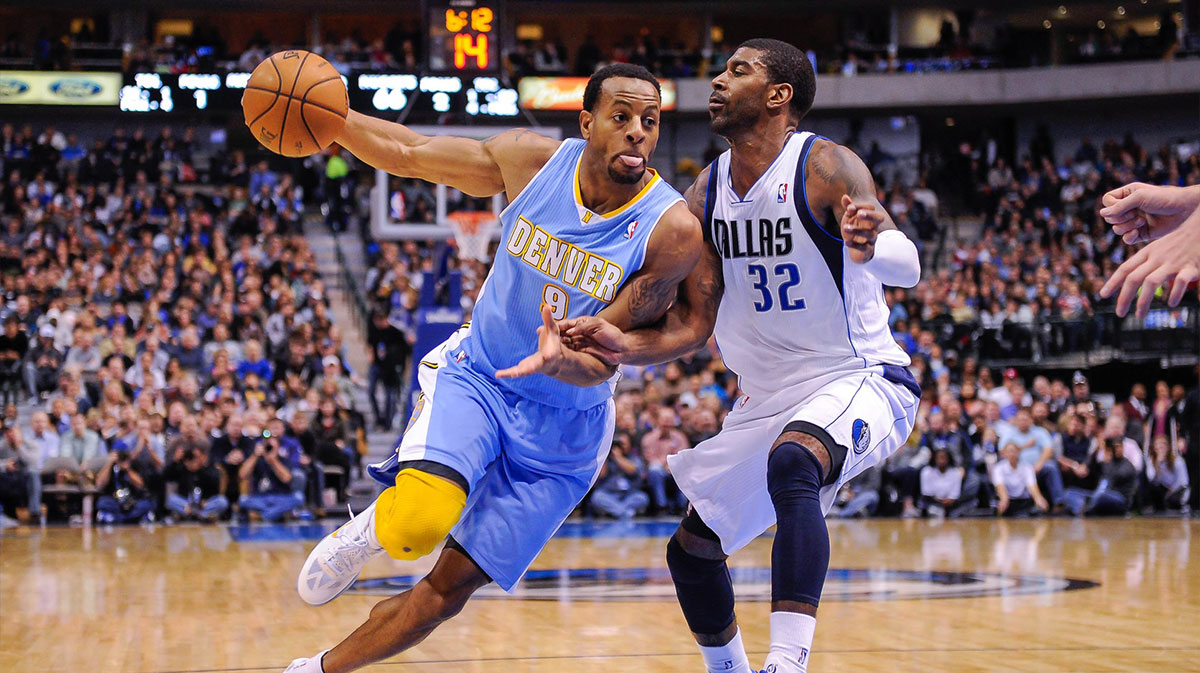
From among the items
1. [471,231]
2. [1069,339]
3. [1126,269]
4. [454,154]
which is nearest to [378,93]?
[471,231]

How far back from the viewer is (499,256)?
481 cm

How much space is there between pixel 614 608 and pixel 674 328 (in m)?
3.36

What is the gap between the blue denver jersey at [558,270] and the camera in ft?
15.1

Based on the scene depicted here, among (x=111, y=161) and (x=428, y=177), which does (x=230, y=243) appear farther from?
(x=428, y=177)

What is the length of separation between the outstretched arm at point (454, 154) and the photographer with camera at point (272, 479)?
950cm

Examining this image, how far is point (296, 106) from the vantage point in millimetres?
4805

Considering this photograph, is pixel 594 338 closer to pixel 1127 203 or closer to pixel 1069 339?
pixel 1127 203

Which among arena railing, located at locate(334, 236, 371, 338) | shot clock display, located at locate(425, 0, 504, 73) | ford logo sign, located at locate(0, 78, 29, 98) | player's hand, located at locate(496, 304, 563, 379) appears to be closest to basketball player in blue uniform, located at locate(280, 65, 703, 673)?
player's hand, located at locate(496, 304, 563, 379)

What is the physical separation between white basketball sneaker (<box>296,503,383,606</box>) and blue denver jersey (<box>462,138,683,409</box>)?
74cm

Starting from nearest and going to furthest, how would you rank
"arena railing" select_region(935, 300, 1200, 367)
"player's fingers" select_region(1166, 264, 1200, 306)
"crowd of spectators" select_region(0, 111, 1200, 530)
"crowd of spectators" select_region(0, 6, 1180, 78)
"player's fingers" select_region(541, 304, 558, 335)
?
"player's fingers" select_region(1166, 264, 1200, 306), "player's fingers" select_region(541, 304, 558, 335), "crowd of spectators" select_region(0, 111, 1200, 530), "arena railing" select_region(935, 300, 1200, 367), "crowd of spectators" select_region(0, 6, 1180, 78)

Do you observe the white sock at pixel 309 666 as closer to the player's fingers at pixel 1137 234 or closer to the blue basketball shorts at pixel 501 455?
the blue basketball shorts at pixel 501 455

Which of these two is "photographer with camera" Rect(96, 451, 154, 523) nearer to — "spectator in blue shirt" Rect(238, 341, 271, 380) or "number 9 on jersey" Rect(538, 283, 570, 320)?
"spectator in blue shirt" Rect(238, 341, 271, 380)

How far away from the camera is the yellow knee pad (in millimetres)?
4164

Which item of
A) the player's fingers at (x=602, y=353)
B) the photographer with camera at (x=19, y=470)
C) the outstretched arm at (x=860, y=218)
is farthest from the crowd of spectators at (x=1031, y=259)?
the player's fingers at (x=602, y=353)
